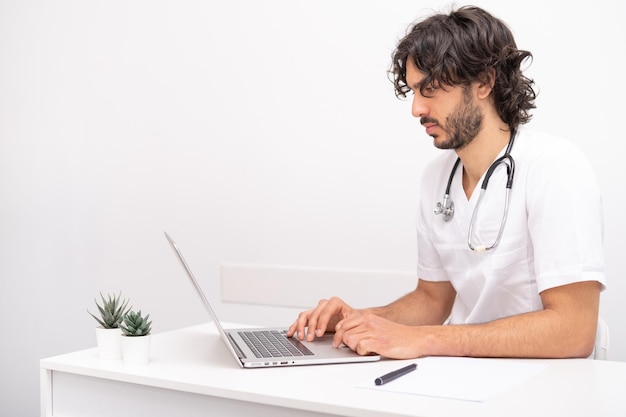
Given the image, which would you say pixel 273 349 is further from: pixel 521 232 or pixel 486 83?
pixel 486 83

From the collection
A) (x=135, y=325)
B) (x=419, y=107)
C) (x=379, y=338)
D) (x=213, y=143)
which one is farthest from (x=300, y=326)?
(x=213, y=143)

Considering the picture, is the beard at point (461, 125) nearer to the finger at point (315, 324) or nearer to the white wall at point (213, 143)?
the finger at point (315, 324)

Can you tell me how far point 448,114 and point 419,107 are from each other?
2.8 inches

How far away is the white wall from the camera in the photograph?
8.43 feet

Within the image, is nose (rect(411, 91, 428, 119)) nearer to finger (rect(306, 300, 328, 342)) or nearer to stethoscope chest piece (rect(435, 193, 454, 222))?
stethoscope chest piece (rect(435, 193, 454, 222))

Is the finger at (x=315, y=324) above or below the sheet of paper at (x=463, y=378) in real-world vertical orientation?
above

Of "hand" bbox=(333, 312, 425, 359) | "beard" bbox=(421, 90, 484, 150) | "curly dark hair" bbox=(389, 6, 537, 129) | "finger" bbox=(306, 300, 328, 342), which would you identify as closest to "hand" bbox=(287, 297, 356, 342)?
"finger" bbox=(306, 300, 328, 342)

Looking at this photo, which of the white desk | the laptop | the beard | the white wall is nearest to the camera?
the white desk

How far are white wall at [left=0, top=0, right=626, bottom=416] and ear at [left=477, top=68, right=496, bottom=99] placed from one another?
0.76 m

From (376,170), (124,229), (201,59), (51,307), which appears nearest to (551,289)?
(376,170)

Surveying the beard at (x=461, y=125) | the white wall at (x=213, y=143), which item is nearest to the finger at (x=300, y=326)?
the beard at (x=461, y=125)

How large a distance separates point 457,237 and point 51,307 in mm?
2443

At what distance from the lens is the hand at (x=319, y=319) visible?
1688 millimetres

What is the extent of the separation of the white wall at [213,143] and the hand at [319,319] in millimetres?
1150
